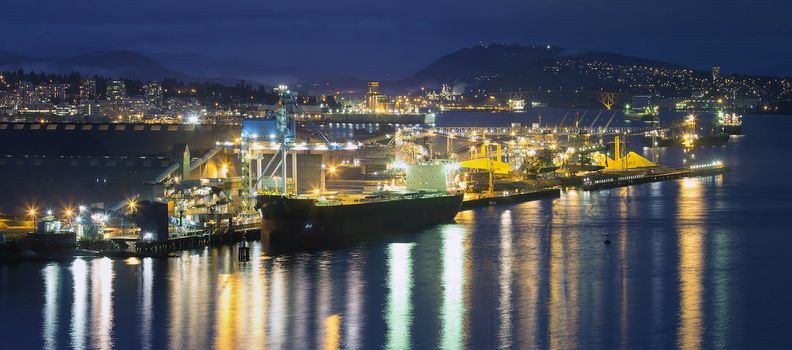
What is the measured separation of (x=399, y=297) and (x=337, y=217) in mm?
4819

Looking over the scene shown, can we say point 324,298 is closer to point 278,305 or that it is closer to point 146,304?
point 278,305

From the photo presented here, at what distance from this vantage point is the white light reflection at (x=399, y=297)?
1138 cm

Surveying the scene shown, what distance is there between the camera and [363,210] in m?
18.5

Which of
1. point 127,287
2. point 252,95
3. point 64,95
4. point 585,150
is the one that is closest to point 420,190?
point 127,287

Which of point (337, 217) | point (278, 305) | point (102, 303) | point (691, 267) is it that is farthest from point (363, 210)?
point (102, 303)

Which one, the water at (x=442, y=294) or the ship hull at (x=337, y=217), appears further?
the ship hull at (x=337, y=217)

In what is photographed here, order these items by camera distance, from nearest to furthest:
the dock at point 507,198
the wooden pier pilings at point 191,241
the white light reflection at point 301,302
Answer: the white light reflection at point 301,302 → the wooden pier pilings at point 191,241 → the dock at point 507,198

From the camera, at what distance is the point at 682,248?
675 inches

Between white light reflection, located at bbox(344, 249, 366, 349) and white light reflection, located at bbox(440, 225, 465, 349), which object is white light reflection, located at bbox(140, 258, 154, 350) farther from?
white light reflection, located at bbox(440, 225, 465, 349)

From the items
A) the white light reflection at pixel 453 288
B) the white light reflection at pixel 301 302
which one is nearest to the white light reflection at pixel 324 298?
the white light reflection at pixel 301 302

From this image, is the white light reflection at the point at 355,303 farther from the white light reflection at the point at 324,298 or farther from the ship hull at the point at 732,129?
the ship hull at the point at 732,129

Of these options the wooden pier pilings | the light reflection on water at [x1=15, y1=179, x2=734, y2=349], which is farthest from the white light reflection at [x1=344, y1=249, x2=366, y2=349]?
the wooden pier pilings

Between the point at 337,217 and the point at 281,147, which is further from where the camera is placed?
the point at 281,147

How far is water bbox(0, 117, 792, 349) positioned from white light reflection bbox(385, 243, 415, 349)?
3 centimetres
